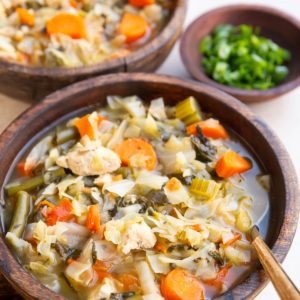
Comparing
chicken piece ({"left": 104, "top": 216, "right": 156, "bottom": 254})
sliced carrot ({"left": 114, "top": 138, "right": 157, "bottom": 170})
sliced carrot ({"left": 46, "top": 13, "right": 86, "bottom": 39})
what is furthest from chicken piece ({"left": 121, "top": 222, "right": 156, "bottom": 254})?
sliced carrot ({"left": 46, "top": 13, "right": 86, "bottom": 39})

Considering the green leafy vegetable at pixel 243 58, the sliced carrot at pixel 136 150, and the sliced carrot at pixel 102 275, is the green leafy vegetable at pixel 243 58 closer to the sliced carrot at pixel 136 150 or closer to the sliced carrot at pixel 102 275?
the sliced carrot at pixel 136 150

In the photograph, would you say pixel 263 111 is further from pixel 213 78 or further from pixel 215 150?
pixel 215 150

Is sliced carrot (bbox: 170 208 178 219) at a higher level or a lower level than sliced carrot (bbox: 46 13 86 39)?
lower

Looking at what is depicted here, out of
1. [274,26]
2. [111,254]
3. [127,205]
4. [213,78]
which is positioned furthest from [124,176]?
[274,26]

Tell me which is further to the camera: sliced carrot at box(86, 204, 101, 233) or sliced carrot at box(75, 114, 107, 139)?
sliced carrot at box(75, 114, 107, 139)

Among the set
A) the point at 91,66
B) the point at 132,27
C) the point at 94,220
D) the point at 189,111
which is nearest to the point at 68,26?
the point at 132,27

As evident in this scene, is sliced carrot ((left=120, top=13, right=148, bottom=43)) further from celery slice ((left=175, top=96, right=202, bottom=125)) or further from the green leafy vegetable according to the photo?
celery slice ((left=175, top=96, right=202, bottom=125))

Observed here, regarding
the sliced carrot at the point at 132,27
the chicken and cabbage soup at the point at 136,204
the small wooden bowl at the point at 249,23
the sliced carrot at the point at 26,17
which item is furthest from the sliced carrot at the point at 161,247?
the sliced carrot at the point at 26,17
